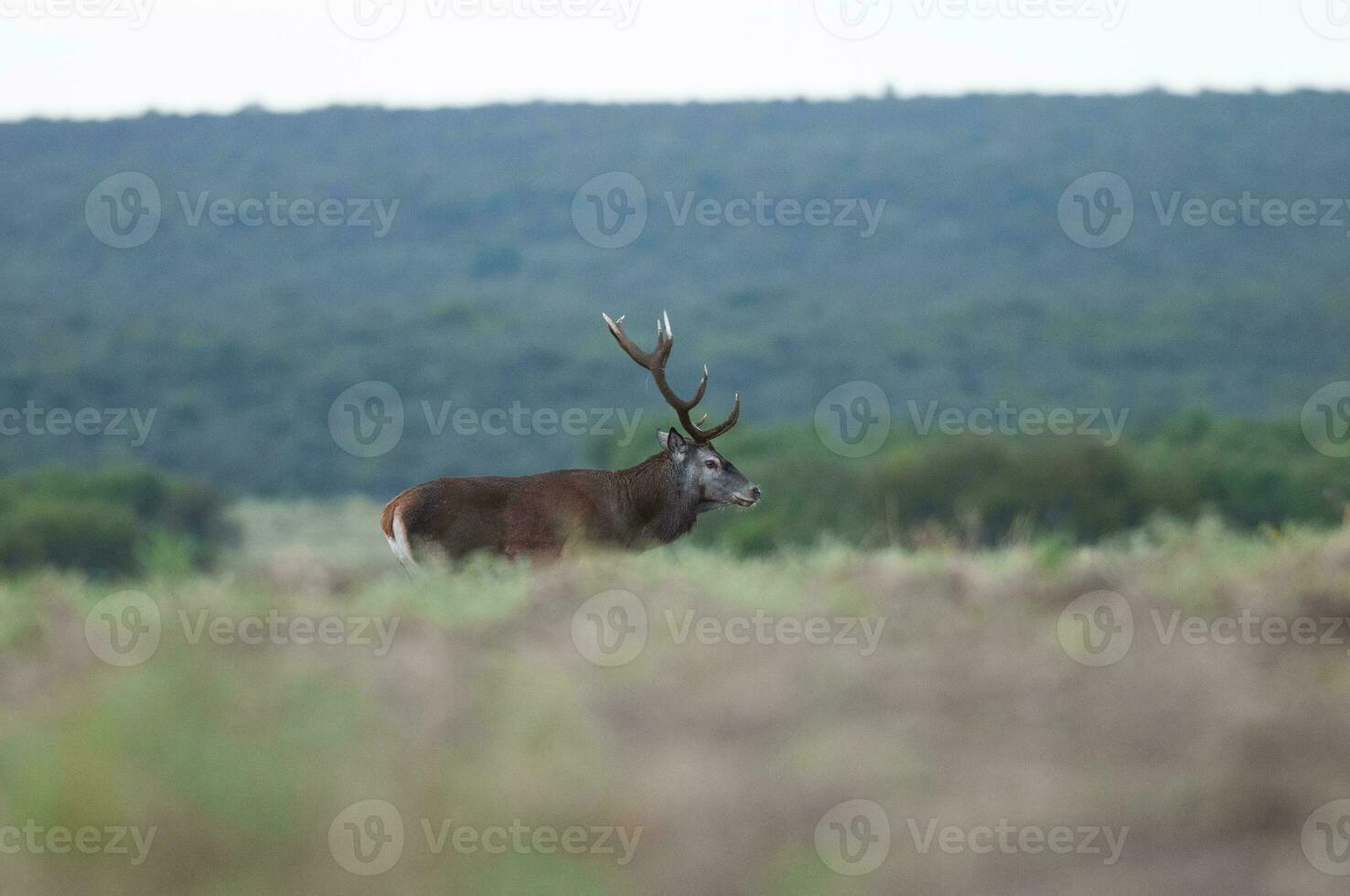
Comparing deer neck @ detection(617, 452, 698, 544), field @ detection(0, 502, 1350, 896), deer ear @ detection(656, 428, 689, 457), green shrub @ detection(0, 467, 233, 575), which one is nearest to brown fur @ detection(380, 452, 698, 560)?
deer neck @ detection(617, 452, 698, 544)

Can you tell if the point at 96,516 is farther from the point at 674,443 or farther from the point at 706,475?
the point at 706,475

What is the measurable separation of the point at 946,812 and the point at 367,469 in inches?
1912

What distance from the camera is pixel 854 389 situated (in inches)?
2288

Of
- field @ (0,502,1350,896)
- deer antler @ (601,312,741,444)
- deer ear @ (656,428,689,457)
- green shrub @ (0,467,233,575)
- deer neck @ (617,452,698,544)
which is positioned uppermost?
green shrub @ (0,467,233,575)

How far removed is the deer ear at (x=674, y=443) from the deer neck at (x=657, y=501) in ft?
0.20

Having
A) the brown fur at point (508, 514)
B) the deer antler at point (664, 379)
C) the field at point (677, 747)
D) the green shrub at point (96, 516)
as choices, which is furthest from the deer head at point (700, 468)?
the green shrub at point (96, 516)

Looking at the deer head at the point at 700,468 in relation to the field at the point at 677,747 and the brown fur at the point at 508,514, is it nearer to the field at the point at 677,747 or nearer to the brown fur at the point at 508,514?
the brown fur at the point at 508,514

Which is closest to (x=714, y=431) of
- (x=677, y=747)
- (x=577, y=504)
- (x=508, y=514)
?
(x=577, y=504)

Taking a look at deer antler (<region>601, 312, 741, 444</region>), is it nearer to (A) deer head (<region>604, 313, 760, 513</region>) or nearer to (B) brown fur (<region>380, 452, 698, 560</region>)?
(A) deer head (<region>604, 313, 760, 513</region>)

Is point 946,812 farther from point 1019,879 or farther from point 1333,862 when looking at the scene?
point 1333,862

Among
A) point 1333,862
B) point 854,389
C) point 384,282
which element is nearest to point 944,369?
point 854,389

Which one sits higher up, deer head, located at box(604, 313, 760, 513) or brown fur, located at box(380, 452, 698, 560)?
deer head, located at box(604, 313, 760, 513)

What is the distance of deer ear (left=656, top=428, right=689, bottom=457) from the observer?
39.3 feet

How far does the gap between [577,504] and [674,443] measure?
121cm
